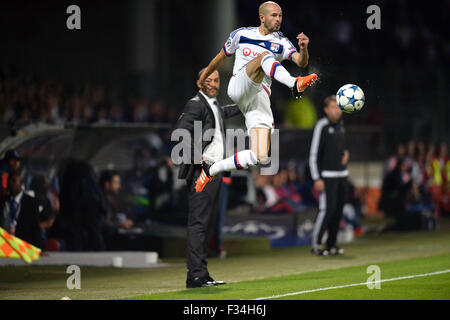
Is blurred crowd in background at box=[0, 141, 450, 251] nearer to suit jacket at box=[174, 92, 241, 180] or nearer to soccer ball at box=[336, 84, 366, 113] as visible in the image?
suit jacket at box=[174, 92, 241, 180]

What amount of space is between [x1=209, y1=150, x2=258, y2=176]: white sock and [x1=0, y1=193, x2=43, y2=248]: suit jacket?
3.98 metres

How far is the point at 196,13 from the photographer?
29.2 m

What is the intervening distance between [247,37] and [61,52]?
15253 mm

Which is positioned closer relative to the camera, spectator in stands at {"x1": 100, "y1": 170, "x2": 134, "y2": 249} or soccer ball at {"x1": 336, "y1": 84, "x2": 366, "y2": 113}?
soccer ball at {"x1": 336, "y1": 84, "x2": 366, "y2": 113}

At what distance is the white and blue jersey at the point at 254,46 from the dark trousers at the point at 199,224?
4.30 feet

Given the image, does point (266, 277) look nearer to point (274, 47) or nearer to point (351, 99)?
point (351, 99)

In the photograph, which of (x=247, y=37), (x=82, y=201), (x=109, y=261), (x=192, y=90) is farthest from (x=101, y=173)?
(x=192, y=90)

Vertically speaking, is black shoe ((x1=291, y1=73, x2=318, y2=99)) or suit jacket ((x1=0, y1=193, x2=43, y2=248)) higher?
black shoe ((x1=291, y1=73, x2=318, y2=99))

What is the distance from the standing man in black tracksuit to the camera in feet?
45.5

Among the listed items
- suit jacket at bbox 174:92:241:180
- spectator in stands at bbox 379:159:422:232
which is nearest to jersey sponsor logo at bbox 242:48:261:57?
suit jacket at bbox 174:92:241:180

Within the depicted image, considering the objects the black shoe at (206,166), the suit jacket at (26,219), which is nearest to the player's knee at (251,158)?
the black shoe at (206,166)

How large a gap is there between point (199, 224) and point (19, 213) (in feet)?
12.2

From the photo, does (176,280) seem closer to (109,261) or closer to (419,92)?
(109,261)

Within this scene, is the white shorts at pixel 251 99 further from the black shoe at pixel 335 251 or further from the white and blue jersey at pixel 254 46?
the black shoe at pixel 335 251
